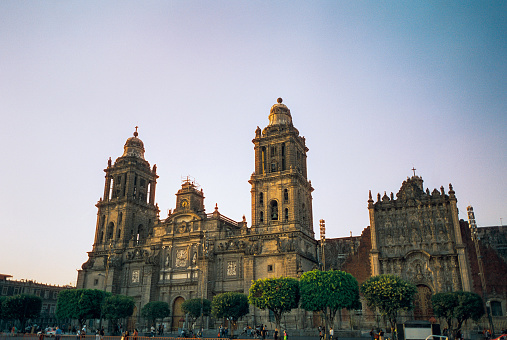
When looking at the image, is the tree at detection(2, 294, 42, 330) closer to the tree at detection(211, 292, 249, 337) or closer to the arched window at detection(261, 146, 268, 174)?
the tree at detection(211, 292, 249, 337)

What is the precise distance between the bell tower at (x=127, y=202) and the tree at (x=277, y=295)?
34.0 meters

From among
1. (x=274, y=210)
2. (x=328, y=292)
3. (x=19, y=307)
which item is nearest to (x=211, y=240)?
(x=274, y=210)

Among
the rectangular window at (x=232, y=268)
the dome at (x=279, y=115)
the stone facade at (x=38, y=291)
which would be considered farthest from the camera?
the stone facade at (x=38, y=291)

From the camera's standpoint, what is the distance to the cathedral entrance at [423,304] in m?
47.8

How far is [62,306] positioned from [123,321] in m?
13.1

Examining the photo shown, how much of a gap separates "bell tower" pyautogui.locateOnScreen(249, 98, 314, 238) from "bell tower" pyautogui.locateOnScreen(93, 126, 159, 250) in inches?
921

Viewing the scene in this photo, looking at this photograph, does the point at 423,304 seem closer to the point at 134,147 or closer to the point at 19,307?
the point at 19,307

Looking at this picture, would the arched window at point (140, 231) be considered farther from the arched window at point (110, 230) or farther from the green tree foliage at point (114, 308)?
the green tree foliage at point (114, 308)

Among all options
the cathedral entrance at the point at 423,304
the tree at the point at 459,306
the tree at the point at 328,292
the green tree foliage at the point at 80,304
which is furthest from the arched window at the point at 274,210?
the tree at the point at 459,306

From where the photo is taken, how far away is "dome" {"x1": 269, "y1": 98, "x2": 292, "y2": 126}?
228ft

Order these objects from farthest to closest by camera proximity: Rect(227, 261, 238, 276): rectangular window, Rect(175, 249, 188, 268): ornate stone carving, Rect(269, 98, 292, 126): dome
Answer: Rect(269, 98, 292, 126): dome, Rect(175, 249, 188, 268): ornate stone carving, Rect(227, 261, 238, 276): rectangular window

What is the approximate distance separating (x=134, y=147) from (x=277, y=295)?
4957 centimetres

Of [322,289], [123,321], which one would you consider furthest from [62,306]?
[322,289]

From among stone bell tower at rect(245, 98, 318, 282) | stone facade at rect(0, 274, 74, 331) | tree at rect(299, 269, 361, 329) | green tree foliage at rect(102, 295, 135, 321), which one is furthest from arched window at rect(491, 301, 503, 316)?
stone facade at rect(0, 274, 74, 331)
